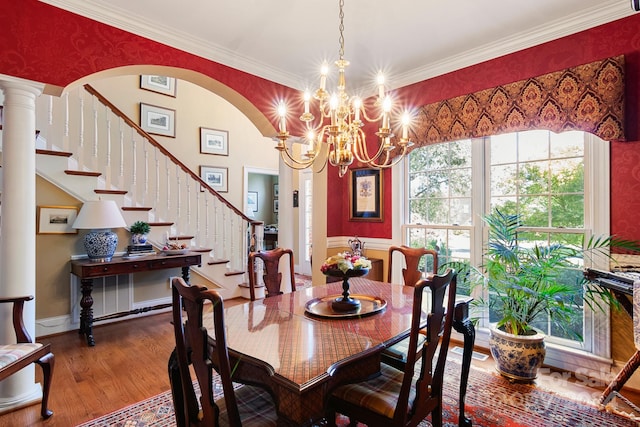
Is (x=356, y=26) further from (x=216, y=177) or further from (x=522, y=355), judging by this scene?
(x=216, y=177)

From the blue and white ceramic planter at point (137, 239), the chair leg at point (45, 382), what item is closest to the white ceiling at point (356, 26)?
the blue and white ceramic planter at point (137, 239)

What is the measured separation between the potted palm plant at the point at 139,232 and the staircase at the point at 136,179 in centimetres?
26

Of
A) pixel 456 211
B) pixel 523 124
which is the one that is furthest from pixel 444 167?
pixel 523 124

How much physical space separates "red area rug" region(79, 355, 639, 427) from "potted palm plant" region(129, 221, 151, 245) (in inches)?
80.2

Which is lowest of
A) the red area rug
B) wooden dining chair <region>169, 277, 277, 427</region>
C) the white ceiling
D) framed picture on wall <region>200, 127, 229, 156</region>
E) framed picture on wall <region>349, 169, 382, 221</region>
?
the red area rug

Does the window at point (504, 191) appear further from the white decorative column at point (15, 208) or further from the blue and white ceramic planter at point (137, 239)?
the white decorative column at point (15, 208)

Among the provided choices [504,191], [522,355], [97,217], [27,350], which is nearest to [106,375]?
[27,350]

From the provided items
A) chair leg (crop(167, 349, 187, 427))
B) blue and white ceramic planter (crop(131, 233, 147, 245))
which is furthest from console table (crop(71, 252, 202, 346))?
chair leg (crop(167, 349, 187, 427))

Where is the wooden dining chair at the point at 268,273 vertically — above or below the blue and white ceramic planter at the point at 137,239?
below

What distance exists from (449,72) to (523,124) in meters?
0.95

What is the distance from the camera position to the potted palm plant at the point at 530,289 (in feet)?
8.22

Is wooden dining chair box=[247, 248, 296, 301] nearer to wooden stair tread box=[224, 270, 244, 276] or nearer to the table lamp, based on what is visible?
the table lamp

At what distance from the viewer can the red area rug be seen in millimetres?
2086

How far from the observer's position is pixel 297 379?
117 cm
